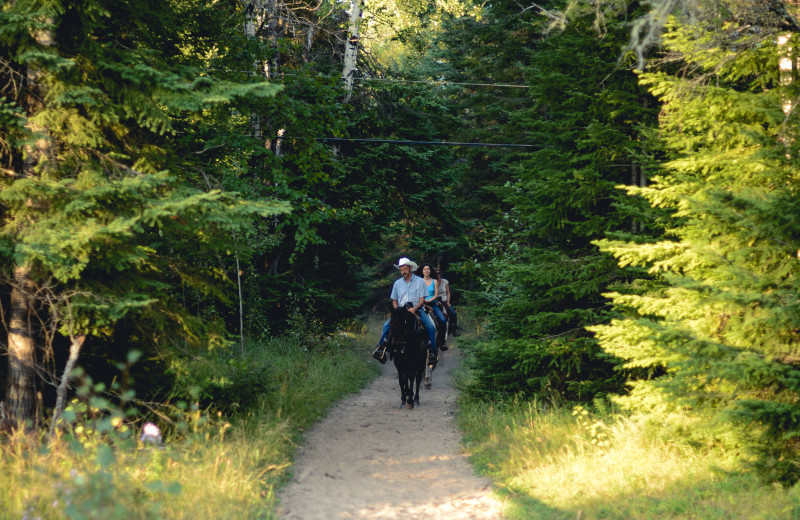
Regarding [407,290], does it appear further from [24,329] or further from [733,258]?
[24,329]

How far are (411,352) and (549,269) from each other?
3117 millimetres

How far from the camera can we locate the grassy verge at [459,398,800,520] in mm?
5367

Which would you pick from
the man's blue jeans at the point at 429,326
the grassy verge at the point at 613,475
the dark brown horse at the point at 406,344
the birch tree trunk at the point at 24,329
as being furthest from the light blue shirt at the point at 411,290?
the birch tree trunk at the point at 24,329

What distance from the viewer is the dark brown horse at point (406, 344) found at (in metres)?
10.9

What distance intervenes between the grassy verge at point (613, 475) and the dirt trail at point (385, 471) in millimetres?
408

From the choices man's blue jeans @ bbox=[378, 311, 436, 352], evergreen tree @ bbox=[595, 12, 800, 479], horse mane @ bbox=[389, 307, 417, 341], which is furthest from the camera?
man's blue jeans @ bbox=[378, 311, 436, 352]

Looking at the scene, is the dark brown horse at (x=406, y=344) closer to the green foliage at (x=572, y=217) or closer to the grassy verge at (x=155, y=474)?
the green foliage at (x=572, y=217)

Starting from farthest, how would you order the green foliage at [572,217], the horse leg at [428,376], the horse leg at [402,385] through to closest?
1. the horse leg at [428,376]
2. the horse leg at [402,385]
3. the green foliage at [572,217]

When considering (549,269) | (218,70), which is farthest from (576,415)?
(218,70)

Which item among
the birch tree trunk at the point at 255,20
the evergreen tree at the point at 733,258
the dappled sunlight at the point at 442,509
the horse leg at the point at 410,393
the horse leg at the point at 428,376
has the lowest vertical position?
the horse leg at the point at 428,376

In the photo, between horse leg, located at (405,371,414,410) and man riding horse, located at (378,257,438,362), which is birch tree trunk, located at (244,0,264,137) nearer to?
man riding horse, located at (378,257,438,362)

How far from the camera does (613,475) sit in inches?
245

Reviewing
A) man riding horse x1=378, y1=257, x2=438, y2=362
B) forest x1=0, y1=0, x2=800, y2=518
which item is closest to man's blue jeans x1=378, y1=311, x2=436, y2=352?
man riding horse x1=378, y1=257, x2=438, y2=362

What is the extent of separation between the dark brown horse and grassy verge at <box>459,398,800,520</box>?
284 centimetres
